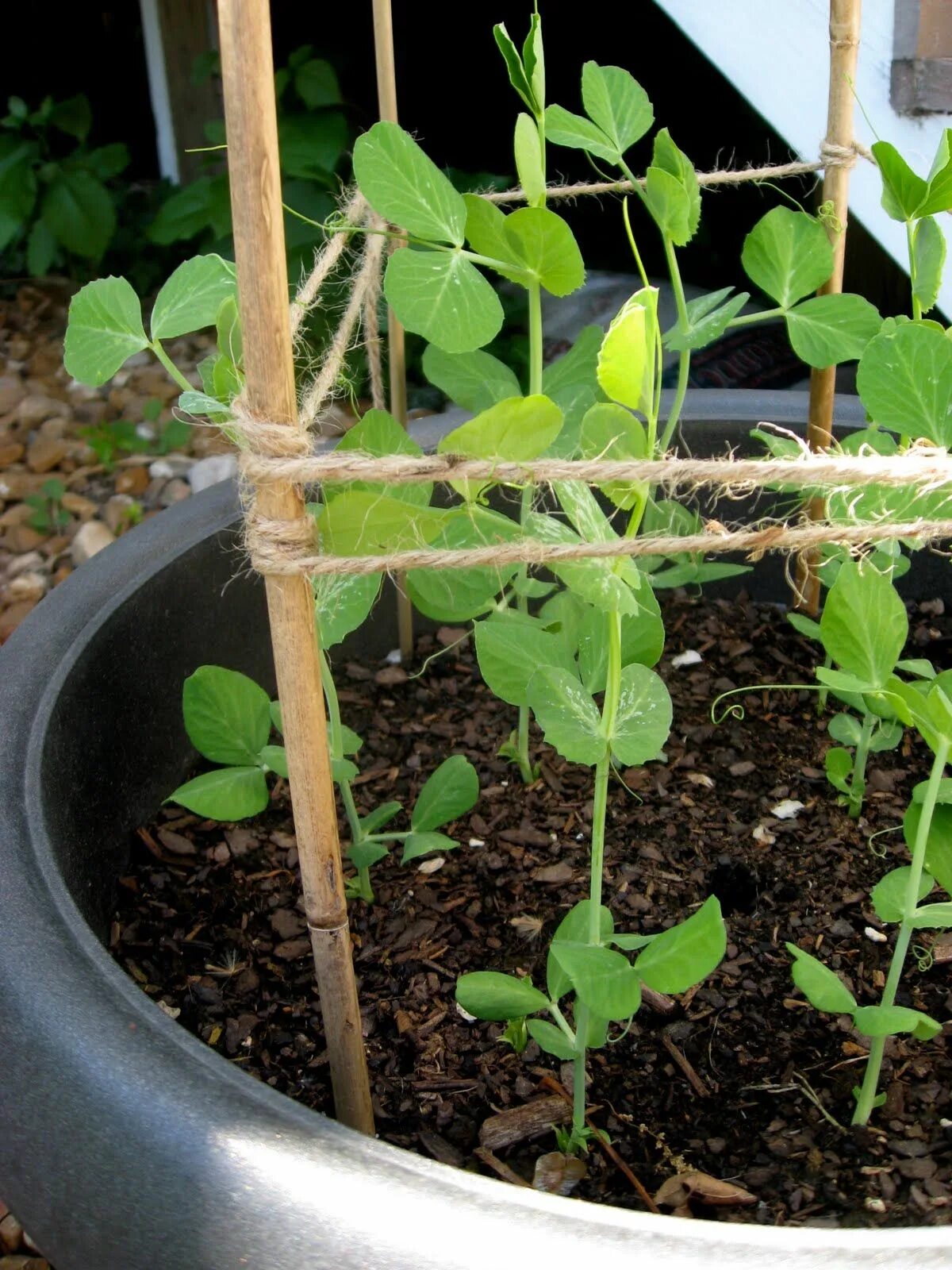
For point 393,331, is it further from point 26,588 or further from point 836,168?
point 26,588

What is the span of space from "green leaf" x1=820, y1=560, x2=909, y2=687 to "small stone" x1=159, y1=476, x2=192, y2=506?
1.56 m

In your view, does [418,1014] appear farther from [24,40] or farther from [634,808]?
[24,40]

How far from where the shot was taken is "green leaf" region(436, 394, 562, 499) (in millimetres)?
587

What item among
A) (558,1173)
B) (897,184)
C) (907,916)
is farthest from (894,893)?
(897,184)

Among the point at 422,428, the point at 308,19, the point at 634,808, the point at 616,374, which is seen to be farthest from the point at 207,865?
the point at 308,19

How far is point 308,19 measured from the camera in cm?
229

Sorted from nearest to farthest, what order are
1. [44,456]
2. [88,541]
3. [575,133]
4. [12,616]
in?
[575,133] < [12,616] < [88,541] < [44,456]

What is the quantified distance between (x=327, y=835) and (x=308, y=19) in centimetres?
206

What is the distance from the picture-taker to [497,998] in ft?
2.50

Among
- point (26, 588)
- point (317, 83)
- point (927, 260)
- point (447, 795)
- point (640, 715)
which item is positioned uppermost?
point (317, 83)

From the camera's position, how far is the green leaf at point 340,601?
0.81 m

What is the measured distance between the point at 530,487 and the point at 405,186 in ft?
0.61

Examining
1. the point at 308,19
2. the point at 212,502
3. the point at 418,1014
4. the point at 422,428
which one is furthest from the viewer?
the point at 308,19

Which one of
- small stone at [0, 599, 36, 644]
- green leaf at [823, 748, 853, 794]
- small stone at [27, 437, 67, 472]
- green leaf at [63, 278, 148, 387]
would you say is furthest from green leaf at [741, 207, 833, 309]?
small stone at [27, 437, 67, 472]
